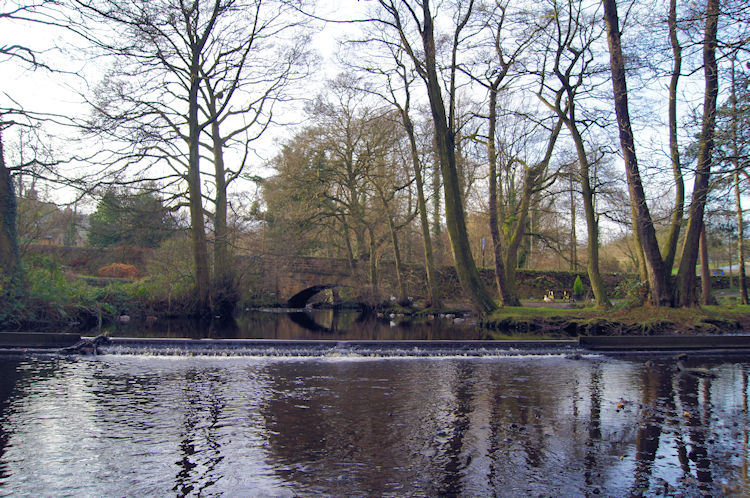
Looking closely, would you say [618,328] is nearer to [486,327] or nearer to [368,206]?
[486,327]

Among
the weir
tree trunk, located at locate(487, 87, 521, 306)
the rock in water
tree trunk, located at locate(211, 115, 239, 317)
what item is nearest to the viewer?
the rock in water

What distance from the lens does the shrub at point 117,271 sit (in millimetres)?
31828

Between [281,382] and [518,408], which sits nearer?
[518,408]

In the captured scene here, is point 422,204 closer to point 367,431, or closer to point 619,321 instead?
point 619,321

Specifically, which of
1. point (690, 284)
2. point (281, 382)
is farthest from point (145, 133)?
point (690, 284)

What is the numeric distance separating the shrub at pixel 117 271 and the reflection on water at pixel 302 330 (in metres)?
14.8

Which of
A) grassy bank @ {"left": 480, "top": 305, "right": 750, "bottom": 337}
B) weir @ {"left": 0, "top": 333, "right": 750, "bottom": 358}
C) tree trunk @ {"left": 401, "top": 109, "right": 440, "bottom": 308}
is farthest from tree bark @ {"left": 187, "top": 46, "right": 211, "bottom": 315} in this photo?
grassy bank @ {"left": 480, "top": 305, "right": 750, "bottom": 337}

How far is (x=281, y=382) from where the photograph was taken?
27.5ft

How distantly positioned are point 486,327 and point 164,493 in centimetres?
1410

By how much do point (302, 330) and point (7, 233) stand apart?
816cm

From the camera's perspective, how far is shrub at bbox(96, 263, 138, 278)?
31.8m

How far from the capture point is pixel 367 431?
19.0 ft

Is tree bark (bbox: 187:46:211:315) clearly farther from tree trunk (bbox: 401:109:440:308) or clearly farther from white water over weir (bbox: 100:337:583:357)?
white water over weir (bbox: 100:337:583:357)

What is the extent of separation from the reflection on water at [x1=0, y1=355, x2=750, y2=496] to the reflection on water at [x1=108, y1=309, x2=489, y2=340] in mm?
5173
